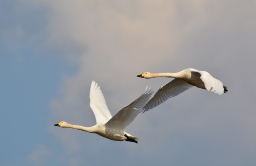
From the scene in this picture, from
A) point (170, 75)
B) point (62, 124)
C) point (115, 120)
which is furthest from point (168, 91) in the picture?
point (62, 124)

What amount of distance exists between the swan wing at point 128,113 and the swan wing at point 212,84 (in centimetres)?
227

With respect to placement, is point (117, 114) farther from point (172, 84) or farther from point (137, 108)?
point (172, 84)

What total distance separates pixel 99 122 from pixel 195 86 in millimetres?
4585

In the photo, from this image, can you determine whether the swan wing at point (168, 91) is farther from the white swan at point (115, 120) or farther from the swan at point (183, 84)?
the white swan at point (115, 120)

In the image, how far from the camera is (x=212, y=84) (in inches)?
1569

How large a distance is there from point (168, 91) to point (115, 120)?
4.05 metres

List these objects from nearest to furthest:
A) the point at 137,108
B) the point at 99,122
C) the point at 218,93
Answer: the point at 218,93
the point at 137,108
the point at 99,122

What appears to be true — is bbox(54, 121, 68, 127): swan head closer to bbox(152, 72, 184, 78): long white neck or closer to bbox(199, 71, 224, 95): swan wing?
bbox(152, 72, 184, 78): long white neck

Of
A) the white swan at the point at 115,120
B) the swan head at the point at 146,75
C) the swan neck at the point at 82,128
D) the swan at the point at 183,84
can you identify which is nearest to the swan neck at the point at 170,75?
the swan at the point at 183,84

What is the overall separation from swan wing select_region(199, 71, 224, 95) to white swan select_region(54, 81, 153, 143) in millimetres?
2267

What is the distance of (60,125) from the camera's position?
46781 mm

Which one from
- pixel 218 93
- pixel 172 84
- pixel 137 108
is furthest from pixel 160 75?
pixel 218 93

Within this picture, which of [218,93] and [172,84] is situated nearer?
[218,93]

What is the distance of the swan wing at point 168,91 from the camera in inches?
1797
